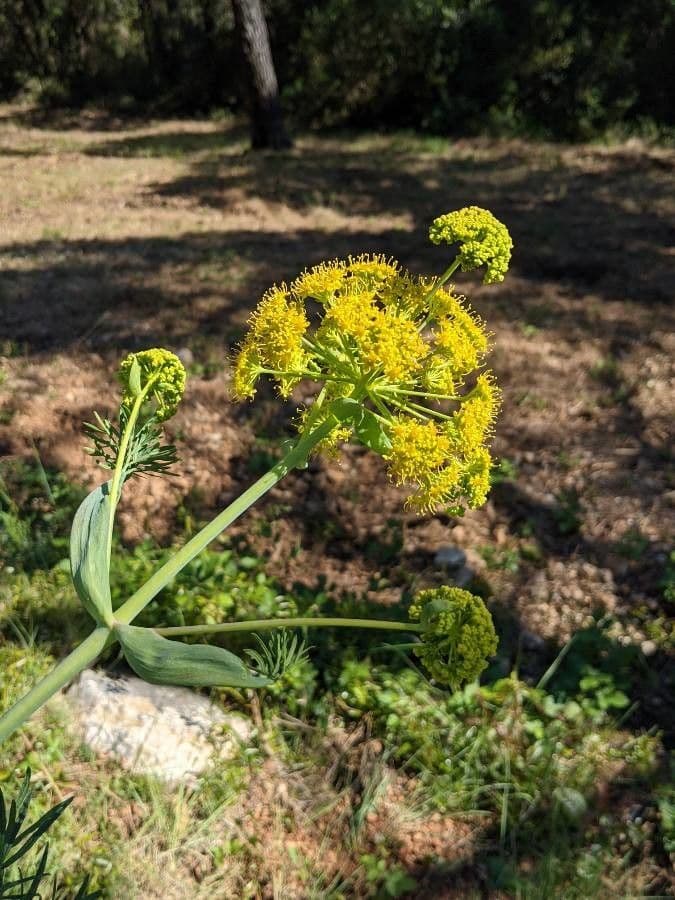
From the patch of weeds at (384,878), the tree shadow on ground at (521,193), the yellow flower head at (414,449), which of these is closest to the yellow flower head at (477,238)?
the yellow flower head at (414,449)

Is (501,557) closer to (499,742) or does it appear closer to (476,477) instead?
(499,742)

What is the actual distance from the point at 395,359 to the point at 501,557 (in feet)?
8.48

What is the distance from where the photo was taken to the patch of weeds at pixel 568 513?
3801 mm

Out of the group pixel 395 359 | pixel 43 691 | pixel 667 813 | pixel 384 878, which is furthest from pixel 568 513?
pixel 43 691

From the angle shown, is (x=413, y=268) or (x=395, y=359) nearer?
(x=395, y=359)

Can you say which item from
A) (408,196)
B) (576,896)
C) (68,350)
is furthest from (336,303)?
(408,196)

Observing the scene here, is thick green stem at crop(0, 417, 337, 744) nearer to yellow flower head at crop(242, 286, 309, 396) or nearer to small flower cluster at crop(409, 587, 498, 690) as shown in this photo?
yellow flower head at crop(242, 286, 309, 396)

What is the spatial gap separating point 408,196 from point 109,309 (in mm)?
A: 5022

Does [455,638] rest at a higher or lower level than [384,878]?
higher

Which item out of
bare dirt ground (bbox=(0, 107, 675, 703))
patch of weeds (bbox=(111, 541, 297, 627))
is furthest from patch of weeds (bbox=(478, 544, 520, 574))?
patch of weeds (bbox=(111, 541, 297, 627))

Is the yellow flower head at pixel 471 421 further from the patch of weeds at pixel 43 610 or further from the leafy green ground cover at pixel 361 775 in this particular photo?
the patch of weeds at pixel 43 610

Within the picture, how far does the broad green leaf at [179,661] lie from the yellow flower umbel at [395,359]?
Result: 0.38m

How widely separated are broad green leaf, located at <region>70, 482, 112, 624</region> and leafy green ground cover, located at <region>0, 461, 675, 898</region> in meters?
1.53

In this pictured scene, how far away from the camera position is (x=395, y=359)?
1227 mm
